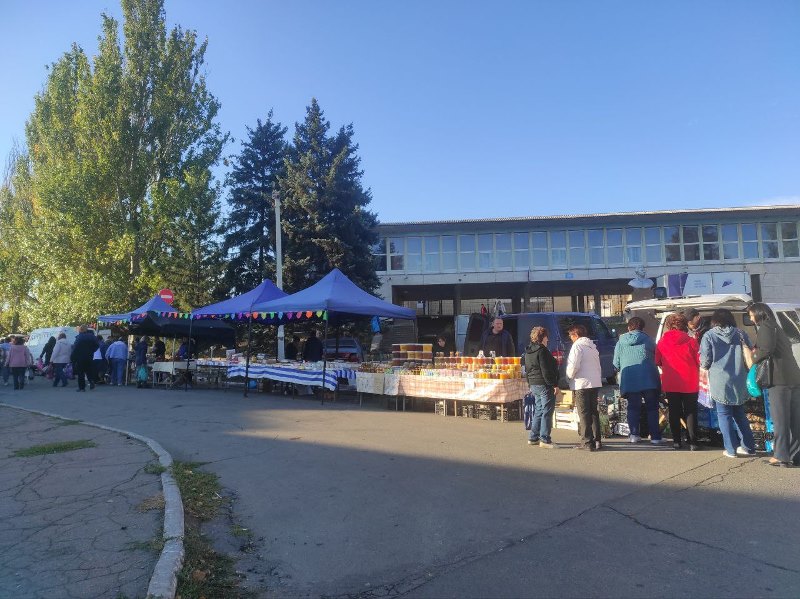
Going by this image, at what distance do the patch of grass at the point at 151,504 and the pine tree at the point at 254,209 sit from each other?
65.1ft

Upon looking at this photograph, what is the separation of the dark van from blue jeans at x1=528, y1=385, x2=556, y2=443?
377 cm

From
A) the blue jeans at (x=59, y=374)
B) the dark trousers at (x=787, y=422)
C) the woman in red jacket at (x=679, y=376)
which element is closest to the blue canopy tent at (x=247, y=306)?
the blue jeans at (x=59, y=374)

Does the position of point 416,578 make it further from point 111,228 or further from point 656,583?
point 111,228

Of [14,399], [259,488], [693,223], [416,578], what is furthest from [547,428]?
[693,223]

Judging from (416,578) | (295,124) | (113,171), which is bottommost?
(416,578)

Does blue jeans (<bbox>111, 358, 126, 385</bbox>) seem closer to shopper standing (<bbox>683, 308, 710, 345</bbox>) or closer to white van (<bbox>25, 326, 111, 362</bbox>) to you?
white van (<bbox>25, 326, 111, 362</bbox>)

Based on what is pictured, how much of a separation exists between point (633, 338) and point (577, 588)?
493cm

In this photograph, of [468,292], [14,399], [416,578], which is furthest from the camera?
[468,292]

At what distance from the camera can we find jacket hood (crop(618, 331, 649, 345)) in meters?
7.65

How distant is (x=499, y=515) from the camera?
4.88m

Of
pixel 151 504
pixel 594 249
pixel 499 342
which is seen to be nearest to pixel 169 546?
pixel 151 504

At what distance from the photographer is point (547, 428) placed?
7.69 metres

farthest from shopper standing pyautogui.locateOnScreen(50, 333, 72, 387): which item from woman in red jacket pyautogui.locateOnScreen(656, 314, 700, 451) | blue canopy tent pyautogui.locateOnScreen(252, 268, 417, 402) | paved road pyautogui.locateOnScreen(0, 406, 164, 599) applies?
woman in red jacket pyautogui.locateOnScreen(656, 314, 700, 451)

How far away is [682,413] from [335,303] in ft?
26.0
